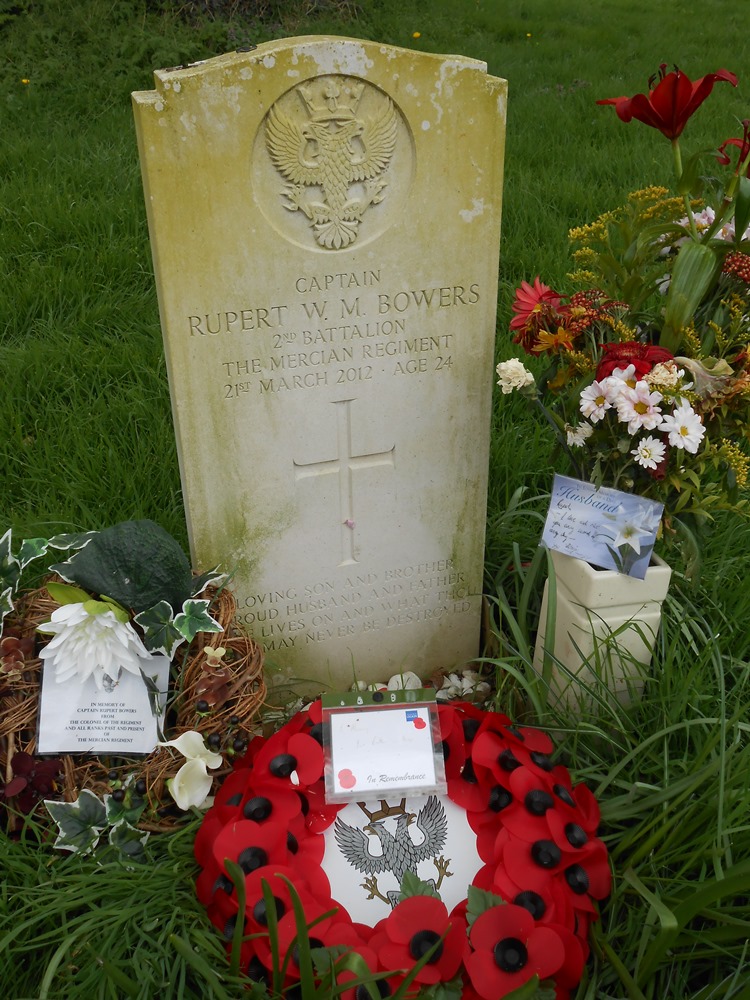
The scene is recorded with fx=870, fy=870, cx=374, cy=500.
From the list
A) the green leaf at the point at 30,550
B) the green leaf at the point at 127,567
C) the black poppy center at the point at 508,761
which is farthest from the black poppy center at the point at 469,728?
the green leaf at the point at 30,550

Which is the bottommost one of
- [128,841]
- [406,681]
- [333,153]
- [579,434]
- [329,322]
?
[406,681]

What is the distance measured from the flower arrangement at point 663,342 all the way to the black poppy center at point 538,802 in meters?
0.64

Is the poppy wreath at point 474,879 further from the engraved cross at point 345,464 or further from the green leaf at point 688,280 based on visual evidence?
the green leaf at point 688,280

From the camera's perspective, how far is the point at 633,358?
170 centimetres

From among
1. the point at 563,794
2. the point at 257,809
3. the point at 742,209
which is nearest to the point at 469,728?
the point at 563,794

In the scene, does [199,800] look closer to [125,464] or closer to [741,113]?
[125,464]

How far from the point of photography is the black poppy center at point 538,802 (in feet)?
5.38

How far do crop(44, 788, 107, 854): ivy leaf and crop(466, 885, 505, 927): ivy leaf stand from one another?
74cm

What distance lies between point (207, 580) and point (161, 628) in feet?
0.59

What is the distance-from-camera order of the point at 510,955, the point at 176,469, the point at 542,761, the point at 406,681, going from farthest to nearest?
1. the point at 176,469
2. the point at 406,681
3. the point at 542,761
4. the point at 510,955

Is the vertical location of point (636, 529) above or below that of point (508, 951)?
above

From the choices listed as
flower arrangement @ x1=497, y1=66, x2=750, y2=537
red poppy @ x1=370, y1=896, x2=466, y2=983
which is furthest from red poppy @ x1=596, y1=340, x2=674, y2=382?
red poppy @ x1=370, y1=896, x2=466, y2=983

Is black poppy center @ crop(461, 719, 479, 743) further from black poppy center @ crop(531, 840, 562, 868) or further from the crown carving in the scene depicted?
the crown carving

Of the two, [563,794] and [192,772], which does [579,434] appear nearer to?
[563,794]
